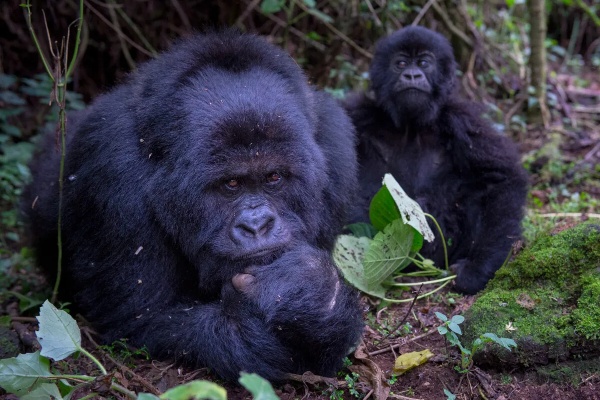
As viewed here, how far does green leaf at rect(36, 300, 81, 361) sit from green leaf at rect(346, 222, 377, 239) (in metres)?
2.31

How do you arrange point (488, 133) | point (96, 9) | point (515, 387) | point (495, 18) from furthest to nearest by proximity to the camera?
point (495, 18), point (96, 9), point (488, 133), point (515, 387)

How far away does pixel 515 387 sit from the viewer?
10.2 feet

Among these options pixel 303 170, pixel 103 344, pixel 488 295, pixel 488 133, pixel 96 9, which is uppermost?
pixel 96 9

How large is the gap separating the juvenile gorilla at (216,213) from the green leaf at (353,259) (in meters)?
0.39

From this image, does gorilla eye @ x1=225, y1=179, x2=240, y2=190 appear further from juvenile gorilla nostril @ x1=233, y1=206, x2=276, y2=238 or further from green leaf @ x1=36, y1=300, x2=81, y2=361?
green leaf @ x1=36, y1=300, x2=81, y2=361

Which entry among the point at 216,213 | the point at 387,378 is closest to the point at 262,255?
the point at 216,213

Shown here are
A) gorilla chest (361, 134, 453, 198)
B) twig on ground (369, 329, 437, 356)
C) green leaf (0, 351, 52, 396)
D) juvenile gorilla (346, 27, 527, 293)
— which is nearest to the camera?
green leaf (0, 351, 52, 396)

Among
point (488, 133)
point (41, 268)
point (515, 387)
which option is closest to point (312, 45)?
point (488, 133)

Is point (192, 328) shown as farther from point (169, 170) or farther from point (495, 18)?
point (495, 18)

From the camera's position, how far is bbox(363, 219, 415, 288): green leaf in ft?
13.4

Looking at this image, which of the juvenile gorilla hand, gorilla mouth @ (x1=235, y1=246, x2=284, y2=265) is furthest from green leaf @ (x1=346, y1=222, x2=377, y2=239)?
gorilla mouth @ (x1=235, y1=246, x2=284, y2=265)

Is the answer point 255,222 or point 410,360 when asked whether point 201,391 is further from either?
point 410,360

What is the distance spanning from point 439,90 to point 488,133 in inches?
21.8

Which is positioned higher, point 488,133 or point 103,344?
point 488,133
